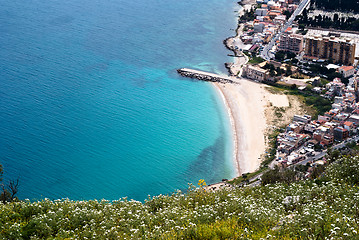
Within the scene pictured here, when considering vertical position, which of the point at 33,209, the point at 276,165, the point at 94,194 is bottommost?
the point at 94,194

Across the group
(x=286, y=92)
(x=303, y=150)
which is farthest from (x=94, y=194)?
(x=286, y=92)

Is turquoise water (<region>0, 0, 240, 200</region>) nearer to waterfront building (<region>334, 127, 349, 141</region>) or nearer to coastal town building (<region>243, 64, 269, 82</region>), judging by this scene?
coastal town building (<region>243, 64, 269, 82</region>)

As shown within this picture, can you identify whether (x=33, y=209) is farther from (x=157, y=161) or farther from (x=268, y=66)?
(x=268, y=66)

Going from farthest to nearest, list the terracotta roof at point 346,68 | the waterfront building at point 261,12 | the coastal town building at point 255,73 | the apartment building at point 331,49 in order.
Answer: the waterfront building at point 261,12 < the apartment building at point 331,49 < the coastal town building at point 255,73 < the terracotta roof at point 346,68

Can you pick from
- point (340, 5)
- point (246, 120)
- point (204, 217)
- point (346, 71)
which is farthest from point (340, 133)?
point (340, 5)

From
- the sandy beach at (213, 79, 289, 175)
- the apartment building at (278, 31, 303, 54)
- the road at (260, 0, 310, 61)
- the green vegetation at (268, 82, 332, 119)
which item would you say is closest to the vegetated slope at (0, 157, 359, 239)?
the sandy beach at (213, 79, 289, 175)

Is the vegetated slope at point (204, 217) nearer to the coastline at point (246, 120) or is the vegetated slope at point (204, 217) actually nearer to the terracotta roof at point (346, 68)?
the coastline at point (246, 120)

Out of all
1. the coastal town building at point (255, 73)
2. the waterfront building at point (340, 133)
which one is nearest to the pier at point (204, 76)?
the coastal town building at point (255, 73)
